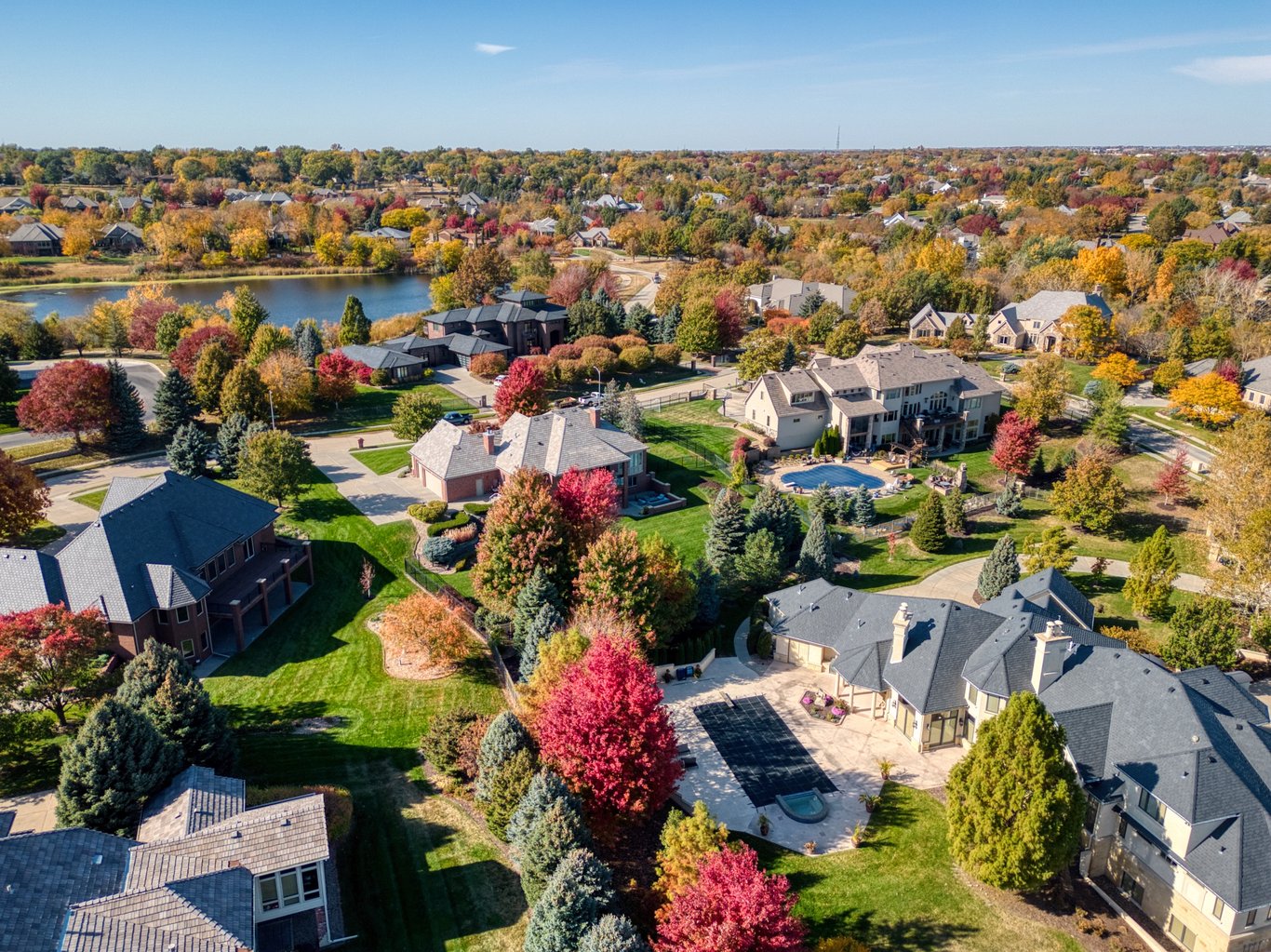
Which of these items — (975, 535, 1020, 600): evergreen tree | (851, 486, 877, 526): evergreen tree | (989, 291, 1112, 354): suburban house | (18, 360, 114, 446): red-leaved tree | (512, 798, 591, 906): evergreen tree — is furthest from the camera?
(989, 291, 1112, 354): suburban house

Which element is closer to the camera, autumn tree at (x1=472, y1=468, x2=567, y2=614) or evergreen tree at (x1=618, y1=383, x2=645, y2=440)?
autumn tree at (x1=472, y1=468, x2=567, y2=614)

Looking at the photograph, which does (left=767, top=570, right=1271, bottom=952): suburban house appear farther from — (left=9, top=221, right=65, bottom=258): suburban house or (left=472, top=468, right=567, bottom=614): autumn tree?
(left=9, top=221, right=65, bottom=258): suburban house

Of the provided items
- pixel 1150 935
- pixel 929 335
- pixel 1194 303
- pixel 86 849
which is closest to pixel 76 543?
pixel 86 849

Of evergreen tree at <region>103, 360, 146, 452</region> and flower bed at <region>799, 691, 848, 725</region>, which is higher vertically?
evergreen tree at <region>103, 360, 146, 452</region>

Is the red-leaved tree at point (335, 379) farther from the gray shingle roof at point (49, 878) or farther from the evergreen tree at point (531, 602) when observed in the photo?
the gray shingle roof at point (49, 878)

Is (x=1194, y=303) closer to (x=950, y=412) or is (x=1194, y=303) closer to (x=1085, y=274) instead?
(x=1085, y=274)

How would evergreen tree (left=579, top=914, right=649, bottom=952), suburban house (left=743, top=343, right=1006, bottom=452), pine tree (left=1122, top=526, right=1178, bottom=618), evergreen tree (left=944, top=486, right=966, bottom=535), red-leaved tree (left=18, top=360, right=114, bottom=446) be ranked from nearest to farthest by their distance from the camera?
evergreen tree (left=579, top=914, right=649, bottom=952), pine tree (left=1122, top=526, right=1178, bottom=618), evergreen tree (left=944, top=486, right=966, bottom=535), red-leaved tree (left=18, top=360, right=114, bottom=446), suburban house (left=743, top=343, right=1006, bottom=452)

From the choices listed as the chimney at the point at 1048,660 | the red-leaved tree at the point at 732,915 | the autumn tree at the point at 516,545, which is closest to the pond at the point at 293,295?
the autumn tree at the point at 516,545

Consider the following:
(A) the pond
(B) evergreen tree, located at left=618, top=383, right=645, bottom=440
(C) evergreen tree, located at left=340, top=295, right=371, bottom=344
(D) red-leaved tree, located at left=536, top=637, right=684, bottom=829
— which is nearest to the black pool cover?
(D) red-leaved tree, located at left=536, top=637, right=684, bottom=829
